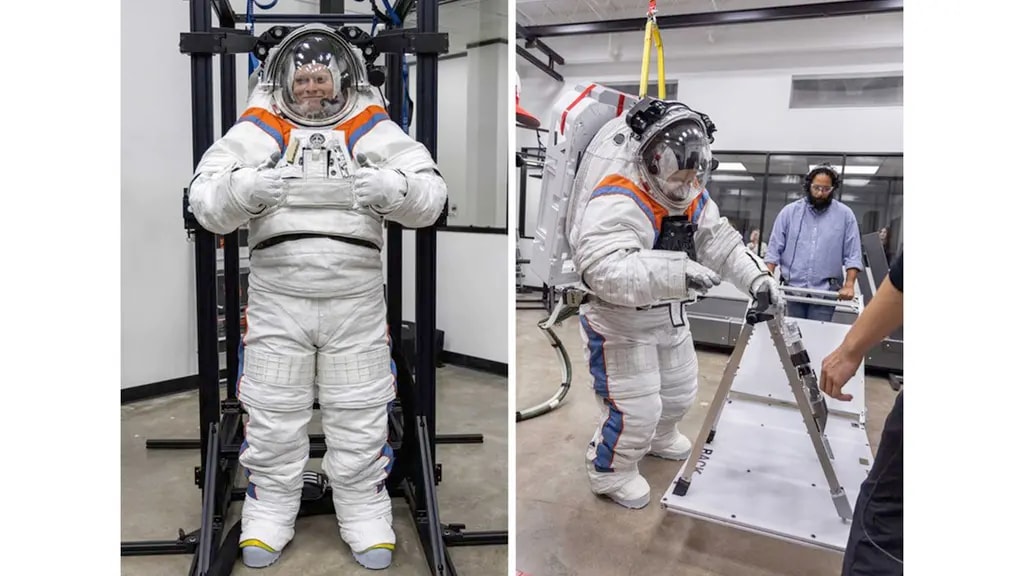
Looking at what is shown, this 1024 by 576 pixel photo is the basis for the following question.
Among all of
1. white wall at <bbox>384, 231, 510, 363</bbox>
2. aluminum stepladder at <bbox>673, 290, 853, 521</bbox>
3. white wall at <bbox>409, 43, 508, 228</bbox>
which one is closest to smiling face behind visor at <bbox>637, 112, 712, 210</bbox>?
aluminum stepladder at <bbox>673, 290, 853, 521</bbox>

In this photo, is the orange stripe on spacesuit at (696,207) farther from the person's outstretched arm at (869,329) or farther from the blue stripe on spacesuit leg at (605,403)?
the person's outstretched arm at (869,329)

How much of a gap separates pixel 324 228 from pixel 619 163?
3.59 ft

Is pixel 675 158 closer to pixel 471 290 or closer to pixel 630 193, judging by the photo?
pixel 630 193

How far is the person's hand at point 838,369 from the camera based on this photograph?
1.34 meters

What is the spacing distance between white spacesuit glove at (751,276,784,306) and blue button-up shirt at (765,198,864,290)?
167cm

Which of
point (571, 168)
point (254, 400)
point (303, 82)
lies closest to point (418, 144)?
point (303, 82)

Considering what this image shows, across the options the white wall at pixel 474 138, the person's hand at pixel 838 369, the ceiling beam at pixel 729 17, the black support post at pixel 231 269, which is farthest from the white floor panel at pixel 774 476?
the ceiling beam at pixel 729 17

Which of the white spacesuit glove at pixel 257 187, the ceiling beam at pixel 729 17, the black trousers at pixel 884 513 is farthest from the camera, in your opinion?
the ceiling beam at pixel 729 17

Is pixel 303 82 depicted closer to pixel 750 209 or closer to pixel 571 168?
pixel 571 168

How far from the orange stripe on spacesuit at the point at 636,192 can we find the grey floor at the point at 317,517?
51.9 inches

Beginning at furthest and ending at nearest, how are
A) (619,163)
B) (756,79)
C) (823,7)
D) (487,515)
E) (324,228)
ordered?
1. (756,79)
2. (823,7)
3. (487,515)
4. (619,163)
5. (324,228)

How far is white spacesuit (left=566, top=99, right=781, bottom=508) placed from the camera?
213 cm

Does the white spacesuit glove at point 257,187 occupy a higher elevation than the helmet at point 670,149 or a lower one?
lower

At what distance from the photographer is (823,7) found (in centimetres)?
500
